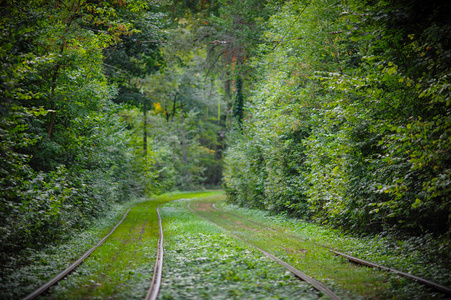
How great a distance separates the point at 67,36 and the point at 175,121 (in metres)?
39.1

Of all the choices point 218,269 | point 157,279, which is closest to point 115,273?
point 157,279

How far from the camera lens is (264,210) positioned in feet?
69.3

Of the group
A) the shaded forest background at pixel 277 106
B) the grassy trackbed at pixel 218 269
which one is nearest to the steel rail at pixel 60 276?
the grassy trackbed at pixel 218 269

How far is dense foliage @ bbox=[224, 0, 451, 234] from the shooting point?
7.32m

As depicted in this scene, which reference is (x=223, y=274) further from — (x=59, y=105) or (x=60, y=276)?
(x=59, y=105)

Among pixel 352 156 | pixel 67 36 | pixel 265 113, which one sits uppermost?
pixel 67 36

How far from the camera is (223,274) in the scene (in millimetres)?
7184

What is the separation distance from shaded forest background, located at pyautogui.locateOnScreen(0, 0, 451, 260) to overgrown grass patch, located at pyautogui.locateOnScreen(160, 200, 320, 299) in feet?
10.2

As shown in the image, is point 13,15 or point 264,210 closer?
point 13,15

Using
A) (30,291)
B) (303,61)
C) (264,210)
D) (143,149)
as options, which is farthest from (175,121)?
(30,291)

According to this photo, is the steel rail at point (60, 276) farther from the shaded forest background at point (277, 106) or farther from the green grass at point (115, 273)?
the shaded forest background at point (277, 106)

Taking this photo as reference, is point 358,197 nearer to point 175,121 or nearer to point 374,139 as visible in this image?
point 374,139

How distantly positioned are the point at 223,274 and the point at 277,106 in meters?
12.7

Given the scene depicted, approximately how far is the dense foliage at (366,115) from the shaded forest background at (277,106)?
5 cm
